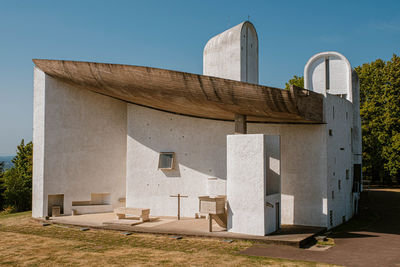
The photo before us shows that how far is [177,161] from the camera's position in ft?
51.6

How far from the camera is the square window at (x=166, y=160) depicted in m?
15.6

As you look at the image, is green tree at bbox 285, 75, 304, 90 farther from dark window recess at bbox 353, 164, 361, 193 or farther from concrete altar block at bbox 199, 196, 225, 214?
→ concrete altar block at bbox 199, 196, 225, 214

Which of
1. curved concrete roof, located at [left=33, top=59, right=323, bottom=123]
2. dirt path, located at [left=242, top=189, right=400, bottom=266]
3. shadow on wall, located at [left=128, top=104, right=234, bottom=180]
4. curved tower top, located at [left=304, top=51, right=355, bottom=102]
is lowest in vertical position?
dirt path, located at [left=242, top=189, right=400, bottom=266]

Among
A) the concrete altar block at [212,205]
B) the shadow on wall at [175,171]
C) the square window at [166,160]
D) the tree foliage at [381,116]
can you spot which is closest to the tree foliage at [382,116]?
the tree foliage at [381,116]

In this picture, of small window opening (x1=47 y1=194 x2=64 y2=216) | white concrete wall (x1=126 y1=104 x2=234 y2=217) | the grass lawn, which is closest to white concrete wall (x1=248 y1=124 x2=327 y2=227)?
white concrete wall (x1=126 y1=104 x2=234 y2=217)

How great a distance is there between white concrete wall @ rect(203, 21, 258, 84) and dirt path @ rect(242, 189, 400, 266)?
7.76m

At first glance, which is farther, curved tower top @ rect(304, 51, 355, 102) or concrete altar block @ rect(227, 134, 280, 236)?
curved tower top @ rect(304, 51, 355, 102)

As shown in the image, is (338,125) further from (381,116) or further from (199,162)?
(381,116)

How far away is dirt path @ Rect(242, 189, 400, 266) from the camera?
355 inches

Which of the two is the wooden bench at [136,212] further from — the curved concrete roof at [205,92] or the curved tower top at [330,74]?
the curved tower top at [330,74]

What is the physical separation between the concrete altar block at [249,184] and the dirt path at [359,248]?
1142mm

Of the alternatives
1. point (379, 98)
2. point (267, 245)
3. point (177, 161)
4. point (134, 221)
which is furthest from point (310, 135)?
point (379, 98)

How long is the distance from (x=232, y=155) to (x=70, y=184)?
810cm

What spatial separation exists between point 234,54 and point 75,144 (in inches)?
320
